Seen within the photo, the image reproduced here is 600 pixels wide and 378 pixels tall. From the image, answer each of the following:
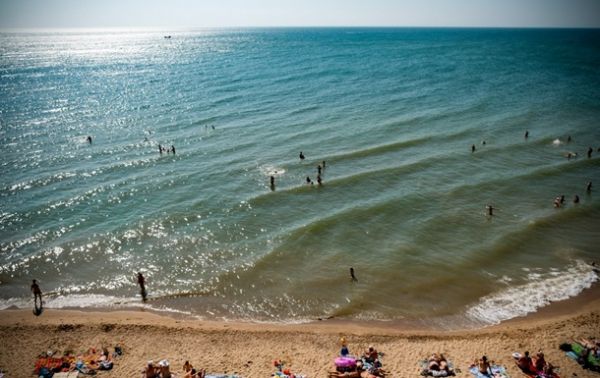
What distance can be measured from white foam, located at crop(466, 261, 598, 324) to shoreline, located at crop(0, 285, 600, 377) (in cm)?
54

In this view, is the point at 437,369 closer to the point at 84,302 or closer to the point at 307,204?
the point at 307,204

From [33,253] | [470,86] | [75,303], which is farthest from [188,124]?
[470,86]

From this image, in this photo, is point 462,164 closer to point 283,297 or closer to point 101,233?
point 283,297

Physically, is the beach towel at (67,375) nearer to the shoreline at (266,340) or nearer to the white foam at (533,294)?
the shoreline at (266,340)

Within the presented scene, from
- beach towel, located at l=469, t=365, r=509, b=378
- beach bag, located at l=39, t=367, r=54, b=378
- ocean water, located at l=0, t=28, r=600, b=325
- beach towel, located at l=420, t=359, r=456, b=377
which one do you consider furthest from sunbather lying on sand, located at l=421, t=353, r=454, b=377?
beach bag, located at l=39, t=367, r=54, b=378

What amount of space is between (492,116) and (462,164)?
17.6 m

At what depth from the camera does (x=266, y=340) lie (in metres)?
18.3

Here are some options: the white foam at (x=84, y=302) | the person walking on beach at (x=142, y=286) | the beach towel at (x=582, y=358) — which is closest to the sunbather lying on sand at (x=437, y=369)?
the beach towel at (x=582, y=358)

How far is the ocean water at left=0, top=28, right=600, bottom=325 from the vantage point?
2203cm

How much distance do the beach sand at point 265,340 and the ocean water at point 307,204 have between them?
1210 millimetres

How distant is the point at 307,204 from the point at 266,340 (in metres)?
14.3

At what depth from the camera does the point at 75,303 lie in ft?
70.3

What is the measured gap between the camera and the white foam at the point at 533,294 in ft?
66.3

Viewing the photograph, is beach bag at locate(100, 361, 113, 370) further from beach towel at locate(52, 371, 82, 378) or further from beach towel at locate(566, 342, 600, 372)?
beach towel at locate(566, 342, 600, 372)
